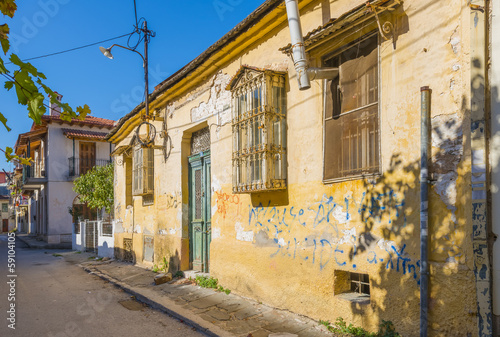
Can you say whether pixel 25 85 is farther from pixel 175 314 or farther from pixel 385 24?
pixel 175 314

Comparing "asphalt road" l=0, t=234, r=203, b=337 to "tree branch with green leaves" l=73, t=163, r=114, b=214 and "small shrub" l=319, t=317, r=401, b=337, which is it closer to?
"small shrub" l=319, t=317, r=401, b=337

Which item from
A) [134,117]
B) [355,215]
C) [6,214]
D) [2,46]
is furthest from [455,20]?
[6,214]

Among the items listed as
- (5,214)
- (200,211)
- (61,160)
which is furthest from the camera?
(5,214)

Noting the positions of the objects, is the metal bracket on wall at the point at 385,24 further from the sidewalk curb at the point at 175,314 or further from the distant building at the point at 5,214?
the distant building at the point at 5,214

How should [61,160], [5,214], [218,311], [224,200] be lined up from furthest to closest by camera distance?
[5,214], [61,160], [224,200], [218,311]

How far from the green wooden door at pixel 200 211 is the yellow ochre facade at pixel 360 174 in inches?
7.3

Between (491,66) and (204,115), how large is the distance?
5757mm

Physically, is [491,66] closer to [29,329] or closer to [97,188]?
[29,329]

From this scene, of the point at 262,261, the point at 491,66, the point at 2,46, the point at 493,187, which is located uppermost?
the point at 491,66

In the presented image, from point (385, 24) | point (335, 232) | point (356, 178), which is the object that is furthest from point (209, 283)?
point (385, 24)

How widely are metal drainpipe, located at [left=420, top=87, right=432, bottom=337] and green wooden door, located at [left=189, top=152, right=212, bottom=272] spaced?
5072mm

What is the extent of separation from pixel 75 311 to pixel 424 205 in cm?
563

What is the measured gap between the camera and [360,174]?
473 centimetres

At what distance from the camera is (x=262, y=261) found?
6.12m
